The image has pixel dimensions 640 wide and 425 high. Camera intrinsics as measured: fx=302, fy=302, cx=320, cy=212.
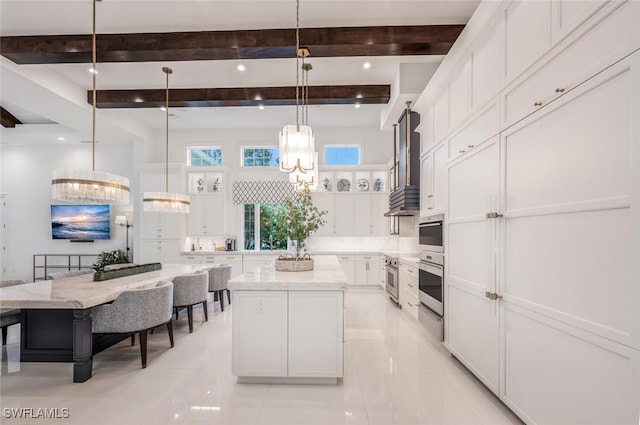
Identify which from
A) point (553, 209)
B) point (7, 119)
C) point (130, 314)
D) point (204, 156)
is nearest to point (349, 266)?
point (204, 156)

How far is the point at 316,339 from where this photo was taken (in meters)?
2.60

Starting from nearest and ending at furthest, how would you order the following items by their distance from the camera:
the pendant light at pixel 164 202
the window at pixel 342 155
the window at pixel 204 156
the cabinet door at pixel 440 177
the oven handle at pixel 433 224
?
the cabinet door at pixel 440 177, the oven handle at pixel 433 224, the pendant light at pixel 164 202, the window at pixel 342 155, the window at pixel 204 156

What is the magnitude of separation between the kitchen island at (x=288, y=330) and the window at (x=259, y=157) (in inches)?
207

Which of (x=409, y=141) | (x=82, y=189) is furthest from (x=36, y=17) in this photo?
(x=409, y=141)

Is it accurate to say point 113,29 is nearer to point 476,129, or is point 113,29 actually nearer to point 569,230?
point 476,129

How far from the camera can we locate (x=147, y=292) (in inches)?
118

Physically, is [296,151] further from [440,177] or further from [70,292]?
[70,292]

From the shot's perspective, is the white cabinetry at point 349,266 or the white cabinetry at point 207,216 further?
the white cabinetry at point 207,216

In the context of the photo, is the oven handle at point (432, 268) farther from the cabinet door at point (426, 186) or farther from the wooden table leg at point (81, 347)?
the wooden table leg at point (81, 347)

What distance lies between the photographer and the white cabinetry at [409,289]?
13.7 ft

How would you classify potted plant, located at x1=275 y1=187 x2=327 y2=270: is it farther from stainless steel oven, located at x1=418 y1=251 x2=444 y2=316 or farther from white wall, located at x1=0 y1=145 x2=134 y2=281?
white wall, located at x1=0 y1=145 x2=134 y2=281

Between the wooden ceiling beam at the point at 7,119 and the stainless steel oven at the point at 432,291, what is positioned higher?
the wooden ceiling beam at the point at 7,119

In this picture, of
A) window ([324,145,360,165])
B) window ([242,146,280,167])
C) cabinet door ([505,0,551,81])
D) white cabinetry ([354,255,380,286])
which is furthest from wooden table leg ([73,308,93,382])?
window ([324,145,360,165])

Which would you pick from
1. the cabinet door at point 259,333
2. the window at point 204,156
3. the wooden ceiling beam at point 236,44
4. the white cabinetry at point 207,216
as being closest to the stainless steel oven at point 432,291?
the cabinet door at point 259,333
